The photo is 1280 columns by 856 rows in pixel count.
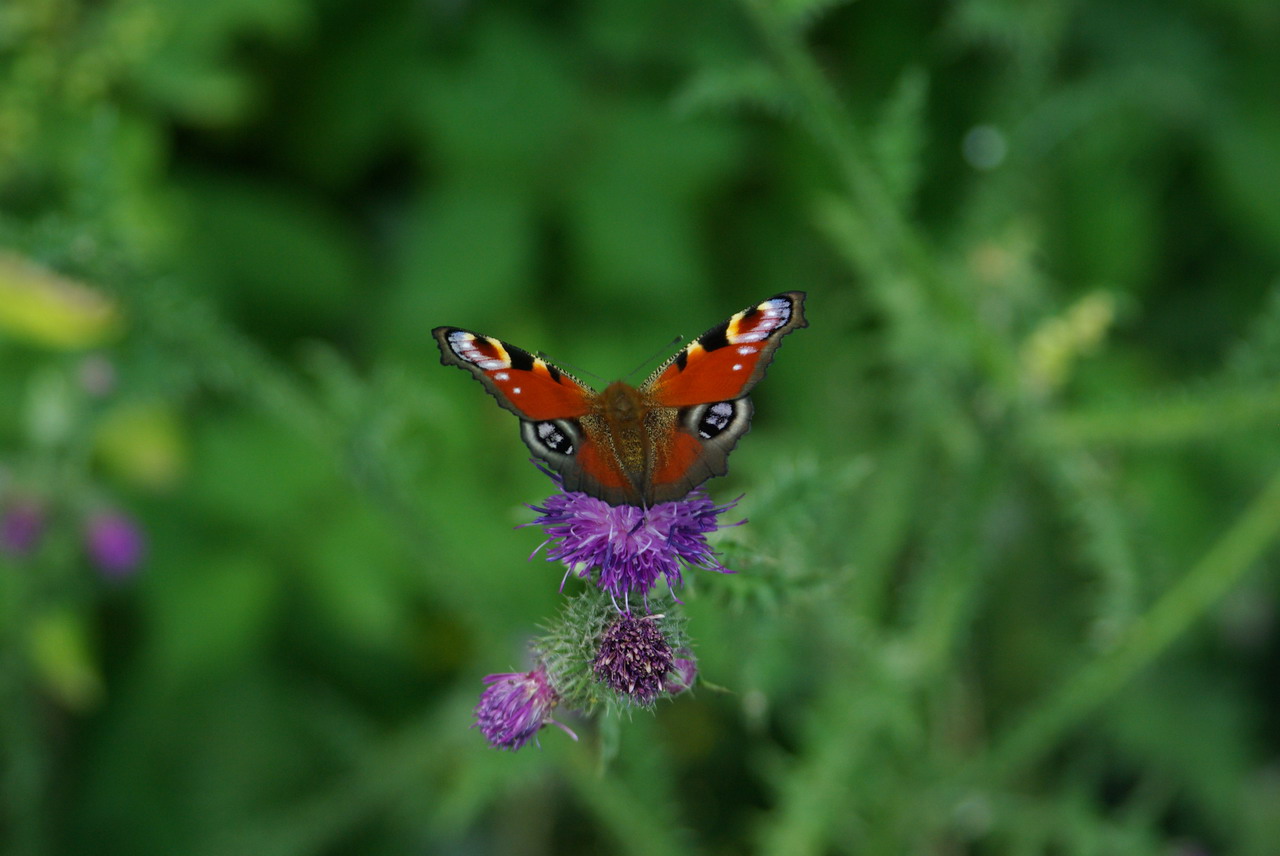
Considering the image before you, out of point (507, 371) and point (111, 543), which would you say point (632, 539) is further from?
point (111, 543)

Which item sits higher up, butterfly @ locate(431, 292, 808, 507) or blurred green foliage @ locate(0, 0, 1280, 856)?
blurred green foliage @ locate(0, 0, 1280, 856)

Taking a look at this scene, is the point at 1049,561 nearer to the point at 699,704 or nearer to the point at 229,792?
the point at 699,704

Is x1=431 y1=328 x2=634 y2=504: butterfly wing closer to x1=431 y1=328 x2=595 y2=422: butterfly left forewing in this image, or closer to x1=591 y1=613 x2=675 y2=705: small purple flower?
x1=431 y1=328 x2=595 y2=422: butterfly left forewing

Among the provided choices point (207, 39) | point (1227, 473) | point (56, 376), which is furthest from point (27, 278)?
point (1227, 473)

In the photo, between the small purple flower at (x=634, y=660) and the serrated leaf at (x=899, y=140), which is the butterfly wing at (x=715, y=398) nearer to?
the small purple flower at (x=634, y=660)

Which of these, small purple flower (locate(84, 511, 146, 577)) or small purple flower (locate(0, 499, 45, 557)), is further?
small purple flower (locate(84, 511, 146, 577))

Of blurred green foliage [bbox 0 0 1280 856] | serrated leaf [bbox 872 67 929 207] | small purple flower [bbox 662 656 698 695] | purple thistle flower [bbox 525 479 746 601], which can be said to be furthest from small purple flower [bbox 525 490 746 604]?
serrated leaf [bbox 872 67 929 207]
